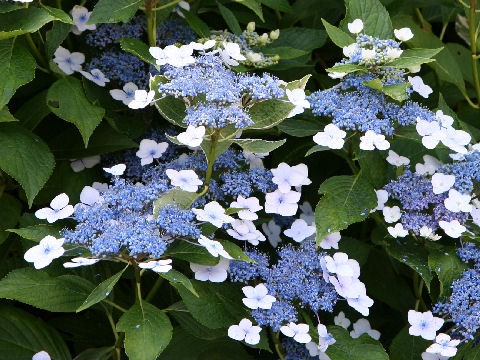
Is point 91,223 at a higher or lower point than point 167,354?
higher

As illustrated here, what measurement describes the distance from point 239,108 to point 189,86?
0.11 meters

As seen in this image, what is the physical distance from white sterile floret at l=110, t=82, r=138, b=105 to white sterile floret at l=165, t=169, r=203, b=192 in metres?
0.42

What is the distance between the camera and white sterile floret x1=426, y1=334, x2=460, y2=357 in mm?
1573

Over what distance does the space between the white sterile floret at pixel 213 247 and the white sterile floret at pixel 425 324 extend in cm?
46

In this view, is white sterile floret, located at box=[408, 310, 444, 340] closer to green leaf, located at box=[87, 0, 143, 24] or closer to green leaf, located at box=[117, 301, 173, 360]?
green leaf, located at box=[117, 301, 173, 360]

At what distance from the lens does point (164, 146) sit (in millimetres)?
1813

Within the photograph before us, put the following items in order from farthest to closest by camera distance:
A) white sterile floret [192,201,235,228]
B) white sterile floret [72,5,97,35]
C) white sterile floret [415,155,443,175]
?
white sterile floret [72,5,97,35], white sterile floret [415,155,443,175], white sterile floret [192,201,235,228]

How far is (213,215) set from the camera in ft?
5.02

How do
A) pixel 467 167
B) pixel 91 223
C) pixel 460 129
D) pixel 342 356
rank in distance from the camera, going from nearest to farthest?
pixel 91 223 → pixel 342 356 → pixel 467 167 → pixel 460 129

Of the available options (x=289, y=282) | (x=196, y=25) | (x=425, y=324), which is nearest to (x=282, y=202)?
(x=289, y=282)

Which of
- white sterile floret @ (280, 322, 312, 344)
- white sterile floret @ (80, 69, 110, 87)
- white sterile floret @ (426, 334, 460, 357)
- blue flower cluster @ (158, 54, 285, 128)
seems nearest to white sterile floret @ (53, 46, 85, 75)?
white sterile floret @ (80, 69, 110, 87)

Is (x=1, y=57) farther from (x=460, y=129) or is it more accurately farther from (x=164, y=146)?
(x=460, y=129)

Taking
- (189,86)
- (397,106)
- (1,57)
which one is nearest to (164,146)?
(189,86)

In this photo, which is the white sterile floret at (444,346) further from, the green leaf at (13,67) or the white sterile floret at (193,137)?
the green leaf at (13,67)
